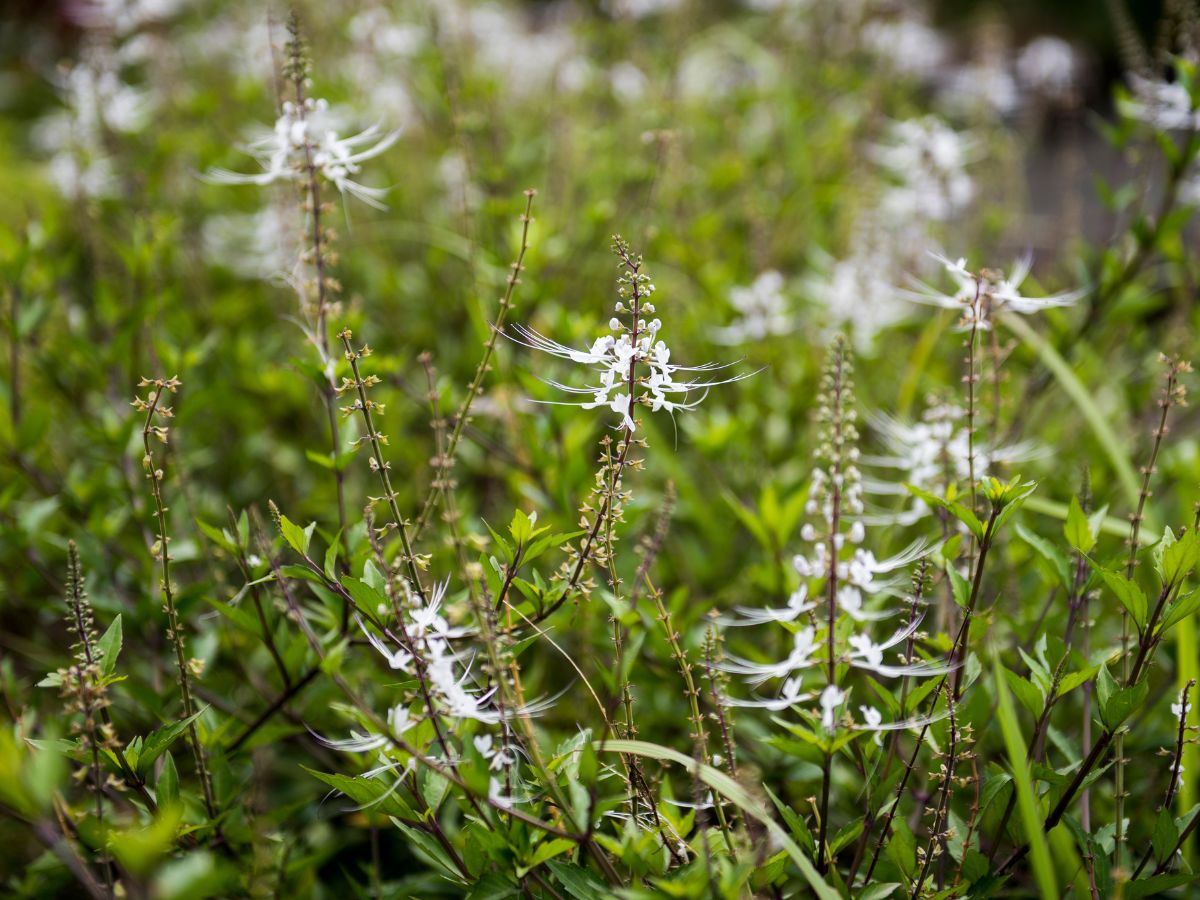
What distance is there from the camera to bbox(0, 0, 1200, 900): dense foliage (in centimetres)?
125

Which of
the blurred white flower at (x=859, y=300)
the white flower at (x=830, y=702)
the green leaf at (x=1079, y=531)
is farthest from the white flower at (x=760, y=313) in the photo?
the white flower at (x=830, y=702)

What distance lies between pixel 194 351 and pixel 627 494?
53.8 inches

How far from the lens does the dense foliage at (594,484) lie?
1.25m

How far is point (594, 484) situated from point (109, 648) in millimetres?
969

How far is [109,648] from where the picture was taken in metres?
1.30

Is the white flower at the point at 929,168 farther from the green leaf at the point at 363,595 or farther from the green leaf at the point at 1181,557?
the green leaf at the point at 363,595

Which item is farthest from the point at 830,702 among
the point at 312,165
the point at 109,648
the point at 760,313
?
the point at 760,313

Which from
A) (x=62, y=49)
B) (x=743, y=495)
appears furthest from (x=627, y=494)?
(x=62, y=49)

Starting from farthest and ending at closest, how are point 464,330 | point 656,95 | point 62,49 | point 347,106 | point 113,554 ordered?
point 62,49 < point 656,95 < point 464,330 < point 347,106 < point 113,554

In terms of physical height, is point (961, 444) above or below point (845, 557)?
above

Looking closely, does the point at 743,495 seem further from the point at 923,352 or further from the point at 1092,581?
the point at 1092,581

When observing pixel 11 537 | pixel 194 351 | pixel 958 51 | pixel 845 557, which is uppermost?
pixel 958 51

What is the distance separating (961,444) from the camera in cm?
171

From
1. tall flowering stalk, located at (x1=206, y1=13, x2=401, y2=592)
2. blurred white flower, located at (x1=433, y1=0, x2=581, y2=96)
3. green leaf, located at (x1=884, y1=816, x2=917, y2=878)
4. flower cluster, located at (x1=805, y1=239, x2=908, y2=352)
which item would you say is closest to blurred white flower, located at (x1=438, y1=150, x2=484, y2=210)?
blurred white flower, located at (x1=433, y1=0, x2=581, y2=96)
